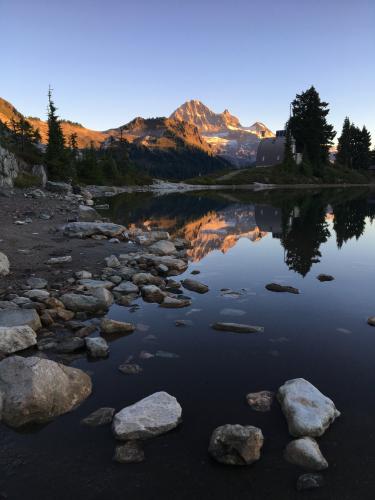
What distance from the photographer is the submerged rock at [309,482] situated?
168 inches

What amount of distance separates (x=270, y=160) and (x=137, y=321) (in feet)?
472

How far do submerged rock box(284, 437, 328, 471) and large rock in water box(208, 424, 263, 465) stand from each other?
0.39 metres

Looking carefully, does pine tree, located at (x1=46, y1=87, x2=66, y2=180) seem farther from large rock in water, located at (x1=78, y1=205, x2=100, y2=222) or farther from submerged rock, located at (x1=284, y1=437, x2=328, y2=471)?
submerged rock, located at (x1=284, y1=437, x2=328, y2=471)

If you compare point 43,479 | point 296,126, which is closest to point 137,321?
point 43,479

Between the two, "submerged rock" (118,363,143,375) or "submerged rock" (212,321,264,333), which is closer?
"submerged rock" (118,363,143,375)

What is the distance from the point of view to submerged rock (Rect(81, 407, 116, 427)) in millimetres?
5414

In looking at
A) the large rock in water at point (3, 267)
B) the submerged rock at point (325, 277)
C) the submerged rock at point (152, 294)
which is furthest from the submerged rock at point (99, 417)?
the submerged rock at point (325, 277)

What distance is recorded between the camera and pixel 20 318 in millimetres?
8195

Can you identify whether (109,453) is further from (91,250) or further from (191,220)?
(191,220)

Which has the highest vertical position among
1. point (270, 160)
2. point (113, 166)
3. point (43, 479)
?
point (270, 160)

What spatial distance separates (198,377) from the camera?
263 inches

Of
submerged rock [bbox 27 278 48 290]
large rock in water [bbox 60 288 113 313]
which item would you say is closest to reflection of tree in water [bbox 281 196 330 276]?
large rock in water [bbox 60 288 113 313]

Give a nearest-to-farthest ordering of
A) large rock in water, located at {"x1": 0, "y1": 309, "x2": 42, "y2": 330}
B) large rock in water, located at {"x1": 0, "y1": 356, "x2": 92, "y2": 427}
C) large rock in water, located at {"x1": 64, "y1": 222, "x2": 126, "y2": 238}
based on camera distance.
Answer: large rock in water, located at {"x1": 0, "y1": 356, "x2": 92, "y2": 427}, large rock in water, located at {"x1": 0, "y1": 309, "x2": 42, "y2": 330}, large rock in water, located at {"x1": 64, "y1": 222, "x2": 126, "y2": 238}

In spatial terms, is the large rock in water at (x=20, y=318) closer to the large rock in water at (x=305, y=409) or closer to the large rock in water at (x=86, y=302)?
the large rock in water at (x=86, y=302)
